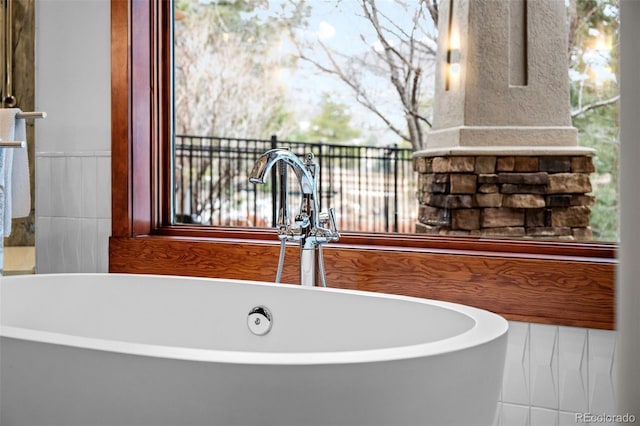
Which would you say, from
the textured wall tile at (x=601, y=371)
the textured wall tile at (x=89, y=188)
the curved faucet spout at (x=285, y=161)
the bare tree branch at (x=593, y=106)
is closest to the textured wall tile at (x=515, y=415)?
the textured wall tile at (x=601, y=371)

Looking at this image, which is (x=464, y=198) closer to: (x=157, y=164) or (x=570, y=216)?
(x=570, y=216)

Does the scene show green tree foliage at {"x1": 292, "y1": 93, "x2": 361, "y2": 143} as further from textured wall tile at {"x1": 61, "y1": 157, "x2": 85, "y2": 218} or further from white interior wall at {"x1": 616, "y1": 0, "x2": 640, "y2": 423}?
white interior wall at {"x1": 616, "y1": 0, "x2": 640, "y2": 423}

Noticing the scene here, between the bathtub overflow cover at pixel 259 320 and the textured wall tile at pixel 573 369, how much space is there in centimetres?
80

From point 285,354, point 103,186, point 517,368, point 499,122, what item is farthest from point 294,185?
point 285,354

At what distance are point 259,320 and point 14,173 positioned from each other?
110 cm

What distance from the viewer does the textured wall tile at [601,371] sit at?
5.55 ft

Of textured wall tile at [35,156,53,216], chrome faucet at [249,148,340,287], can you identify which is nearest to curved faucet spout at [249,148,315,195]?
chrome faucet at [249,148,340,287]

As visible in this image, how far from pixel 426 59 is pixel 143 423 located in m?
1.71

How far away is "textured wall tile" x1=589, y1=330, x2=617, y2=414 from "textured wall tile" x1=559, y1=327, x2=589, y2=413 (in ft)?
0.05

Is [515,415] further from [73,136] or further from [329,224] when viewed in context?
[73,136]

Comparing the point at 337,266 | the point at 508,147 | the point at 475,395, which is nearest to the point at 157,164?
the point at 337,266

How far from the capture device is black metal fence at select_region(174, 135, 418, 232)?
2652 mm

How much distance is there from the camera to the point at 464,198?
239 centimetres

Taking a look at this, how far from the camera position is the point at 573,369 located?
5.69 feet
